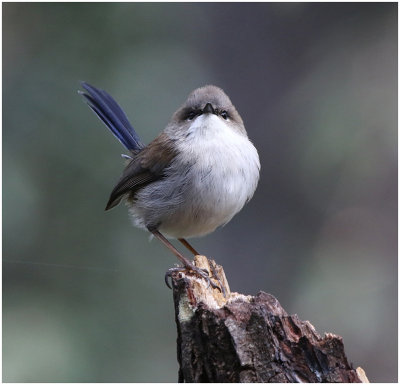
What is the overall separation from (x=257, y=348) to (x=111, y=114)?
2949mm

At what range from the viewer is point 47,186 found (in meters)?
6.48

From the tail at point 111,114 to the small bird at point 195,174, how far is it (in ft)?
2.37

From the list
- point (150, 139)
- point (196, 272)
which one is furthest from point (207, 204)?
point (150, 139)

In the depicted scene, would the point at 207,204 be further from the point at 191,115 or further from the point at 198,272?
the point at 191,115

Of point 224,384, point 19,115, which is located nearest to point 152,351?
point 19,115

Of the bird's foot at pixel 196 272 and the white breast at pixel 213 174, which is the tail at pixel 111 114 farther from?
the bird's foot at pixel 196 272

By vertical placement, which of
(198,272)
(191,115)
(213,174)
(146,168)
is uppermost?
(191,115)

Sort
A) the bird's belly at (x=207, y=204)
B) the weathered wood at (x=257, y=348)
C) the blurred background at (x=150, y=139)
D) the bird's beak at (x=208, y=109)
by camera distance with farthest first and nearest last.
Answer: the blurred background at (x=150, y=139), the bird's beak at (x=208, y=109), the bird's belly at (x=207, y=204), the weathered wood at (x=257, y=348)

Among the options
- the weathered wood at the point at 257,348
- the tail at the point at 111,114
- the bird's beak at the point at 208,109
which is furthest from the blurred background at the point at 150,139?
the weathered wood at the point at 257,348

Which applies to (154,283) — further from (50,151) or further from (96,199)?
(50,151)

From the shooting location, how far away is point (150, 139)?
6535mm

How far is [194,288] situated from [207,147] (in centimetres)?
112

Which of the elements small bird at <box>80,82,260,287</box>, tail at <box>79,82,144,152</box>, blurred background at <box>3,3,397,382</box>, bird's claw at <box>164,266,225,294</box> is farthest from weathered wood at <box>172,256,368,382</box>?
blurred background at <box>3,3,397,382</box>

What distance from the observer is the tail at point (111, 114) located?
215 inches
